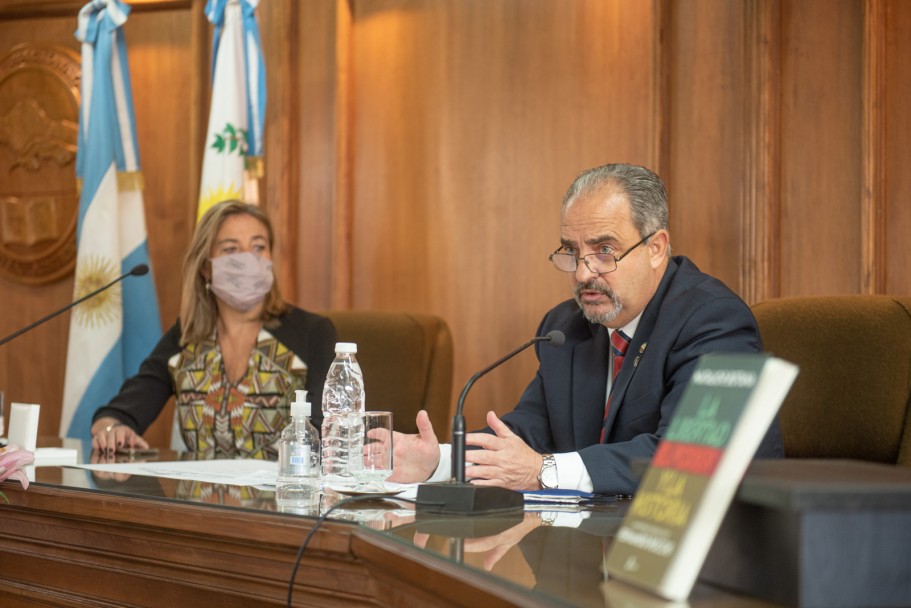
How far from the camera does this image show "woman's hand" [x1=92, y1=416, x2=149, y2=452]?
9.41ft

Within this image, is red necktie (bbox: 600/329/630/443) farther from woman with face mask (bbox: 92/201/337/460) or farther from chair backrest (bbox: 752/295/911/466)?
woman with face mask (bbox: 92/201/337/460)

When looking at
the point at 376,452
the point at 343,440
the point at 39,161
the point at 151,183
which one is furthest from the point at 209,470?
the point at 39,161

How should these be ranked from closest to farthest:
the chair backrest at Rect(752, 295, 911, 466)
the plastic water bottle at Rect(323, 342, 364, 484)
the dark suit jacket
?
the plastic water bottle at Rect(323, 342, 364, 484) < the dark suit jacket < the chair backrest at Rect(752, 295, 911, 466)

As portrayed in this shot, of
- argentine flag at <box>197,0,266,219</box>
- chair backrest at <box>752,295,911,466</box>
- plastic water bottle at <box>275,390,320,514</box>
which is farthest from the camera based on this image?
argentine flag at <box>197,0,266,219</box>

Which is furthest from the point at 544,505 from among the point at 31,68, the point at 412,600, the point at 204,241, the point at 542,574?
the point at 31,68

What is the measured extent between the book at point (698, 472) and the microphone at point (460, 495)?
571 mm

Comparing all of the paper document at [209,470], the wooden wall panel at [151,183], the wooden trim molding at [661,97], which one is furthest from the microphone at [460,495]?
the wooden wall panel at [151,183]

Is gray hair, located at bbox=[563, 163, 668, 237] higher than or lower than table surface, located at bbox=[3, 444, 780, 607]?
higher

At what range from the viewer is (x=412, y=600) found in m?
1.21

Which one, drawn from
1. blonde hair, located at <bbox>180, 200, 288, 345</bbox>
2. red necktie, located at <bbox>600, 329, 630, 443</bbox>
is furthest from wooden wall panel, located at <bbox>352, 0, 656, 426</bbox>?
red necktie, located at <bbox>600, 329, 630, 443</bbox>

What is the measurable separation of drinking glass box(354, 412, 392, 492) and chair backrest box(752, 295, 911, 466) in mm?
970

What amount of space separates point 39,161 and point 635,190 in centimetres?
322

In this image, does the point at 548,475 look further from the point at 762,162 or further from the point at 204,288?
the point at 762,162

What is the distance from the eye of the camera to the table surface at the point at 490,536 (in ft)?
3.17
